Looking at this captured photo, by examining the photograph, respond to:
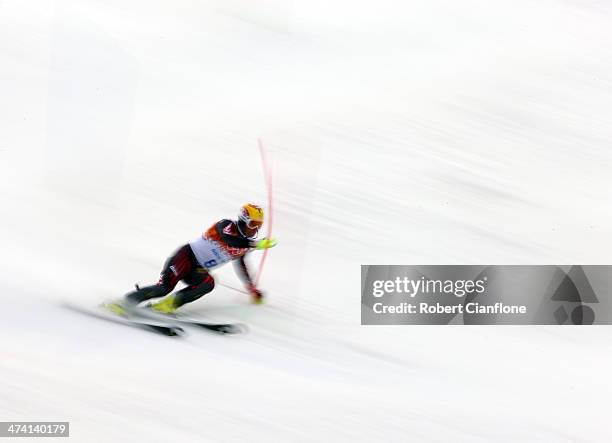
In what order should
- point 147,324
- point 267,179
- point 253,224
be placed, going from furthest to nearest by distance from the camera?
point 267,179 < point 253,224 < point 147,324

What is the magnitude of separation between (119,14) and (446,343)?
11.0 feet

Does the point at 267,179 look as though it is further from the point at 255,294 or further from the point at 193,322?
the point at 193,322

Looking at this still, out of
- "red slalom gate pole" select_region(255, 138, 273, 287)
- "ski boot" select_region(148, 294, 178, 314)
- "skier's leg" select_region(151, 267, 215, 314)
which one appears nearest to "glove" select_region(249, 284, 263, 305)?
"red slalom gate pole" select_region(255, 138, 273, 287)

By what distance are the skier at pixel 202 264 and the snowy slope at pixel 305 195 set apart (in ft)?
0.27

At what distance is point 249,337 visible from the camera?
4.88m

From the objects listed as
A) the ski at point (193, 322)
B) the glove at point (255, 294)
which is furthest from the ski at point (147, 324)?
the glove at point (255, 294)

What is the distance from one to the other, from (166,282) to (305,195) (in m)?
1.16

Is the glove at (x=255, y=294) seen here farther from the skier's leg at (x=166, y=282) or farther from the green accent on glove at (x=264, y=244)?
the skier's leg at (x=166, y=282)

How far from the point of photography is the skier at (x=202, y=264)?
4.88 meters

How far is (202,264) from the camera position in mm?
4906

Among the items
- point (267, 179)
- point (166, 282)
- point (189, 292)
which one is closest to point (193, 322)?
point (189, 292)

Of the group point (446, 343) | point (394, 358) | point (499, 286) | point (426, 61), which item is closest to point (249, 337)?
point (394, 358)

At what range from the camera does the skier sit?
488 centimetres

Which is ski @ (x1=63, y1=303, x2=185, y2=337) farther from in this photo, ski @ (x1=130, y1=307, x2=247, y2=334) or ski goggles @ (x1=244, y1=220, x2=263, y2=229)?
ski goggles @ (x1=244, y1=220, x2=263, y2=229)
